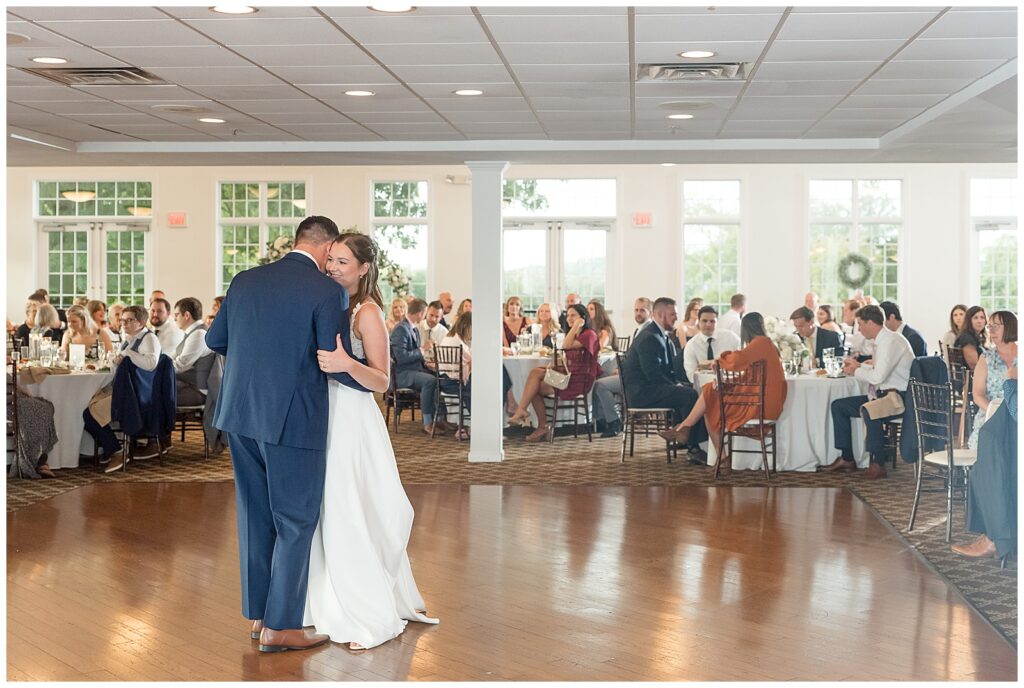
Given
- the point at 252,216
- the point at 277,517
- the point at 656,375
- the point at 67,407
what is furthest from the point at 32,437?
the point at 252,216

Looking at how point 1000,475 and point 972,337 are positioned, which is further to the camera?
point 972,337

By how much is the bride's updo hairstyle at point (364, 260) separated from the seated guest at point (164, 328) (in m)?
6.06

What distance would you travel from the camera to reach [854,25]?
5.48 metres

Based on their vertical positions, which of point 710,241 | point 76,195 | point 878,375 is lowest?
point 878,375

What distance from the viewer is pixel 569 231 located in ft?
58.1

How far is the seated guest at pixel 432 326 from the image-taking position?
13.3m

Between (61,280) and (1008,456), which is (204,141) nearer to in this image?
(1008,456)

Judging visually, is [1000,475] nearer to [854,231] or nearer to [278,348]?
[278,348]

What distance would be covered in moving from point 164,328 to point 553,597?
6076 mm

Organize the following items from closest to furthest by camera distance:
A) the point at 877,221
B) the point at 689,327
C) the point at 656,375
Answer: the point at 656,375, the point at 689,327, the point at 877,221

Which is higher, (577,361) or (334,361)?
(334,361)

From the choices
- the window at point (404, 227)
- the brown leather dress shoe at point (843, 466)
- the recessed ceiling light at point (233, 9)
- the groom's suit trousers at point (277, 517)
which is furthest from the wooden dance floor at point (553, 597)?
the window at point (404, 227)

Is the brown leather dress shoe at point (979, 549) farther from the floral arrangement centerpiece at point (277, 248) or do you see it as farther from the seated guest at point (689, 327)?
the floral arrangement centerpiece at point (277, 248)

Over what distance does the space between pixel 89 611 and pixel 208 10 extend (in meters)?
2.80
